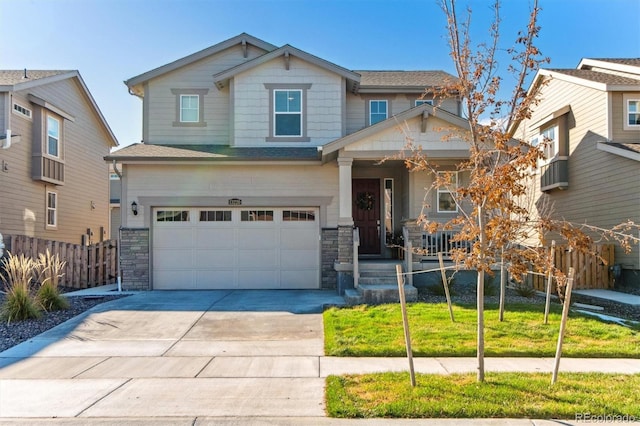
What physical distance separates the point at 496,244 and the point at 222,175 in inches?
374

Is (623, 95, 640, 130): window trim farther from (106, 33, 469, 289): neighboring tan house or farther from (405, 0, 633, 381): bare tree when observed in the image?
(405, 0, 633, 381): bare tree

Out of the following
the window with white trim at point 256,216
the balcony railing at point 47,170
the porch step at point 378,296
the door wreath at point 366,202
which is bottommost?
the porch step at point 378,296

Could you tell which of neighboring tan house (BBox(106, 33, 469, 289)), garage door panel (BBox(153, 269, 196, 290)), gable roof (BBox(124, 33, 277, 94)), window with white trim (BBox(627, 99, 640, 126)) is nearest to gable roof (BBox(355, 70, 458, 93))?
neighboring tan house (BBox(106, 33, 469, 289))

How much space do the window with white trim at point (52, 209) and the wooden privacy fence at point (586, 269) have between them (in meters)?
16.6

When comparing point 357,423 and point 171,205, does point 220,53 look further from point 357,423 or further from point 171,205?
point 357,423

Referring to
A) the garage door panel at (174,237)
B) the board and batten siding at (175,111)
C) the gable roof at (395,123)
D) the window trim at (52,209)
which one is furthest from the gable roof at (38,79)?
the gable roof at (395,123)

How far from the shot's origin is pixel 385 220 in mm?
14531

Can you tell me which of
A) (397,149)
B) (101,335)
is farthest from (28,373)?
(397,149)

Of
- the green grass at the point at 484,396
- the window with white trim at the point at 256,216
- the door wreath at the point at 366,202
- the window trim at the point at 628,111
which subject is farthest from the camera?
the door wreath at the point at 366,202

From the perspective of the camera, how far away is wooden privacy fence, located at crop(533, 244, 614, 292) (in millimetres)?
12250

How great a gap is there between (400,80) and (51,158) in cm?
1266

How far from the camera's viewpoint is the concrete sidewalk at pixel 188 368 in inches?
185

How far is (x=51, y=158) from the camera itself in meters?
16.9

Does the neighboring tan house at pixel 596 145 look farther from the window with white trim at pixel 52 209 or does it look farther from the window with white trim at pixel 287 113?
the window with white trim at pixel 52 209
